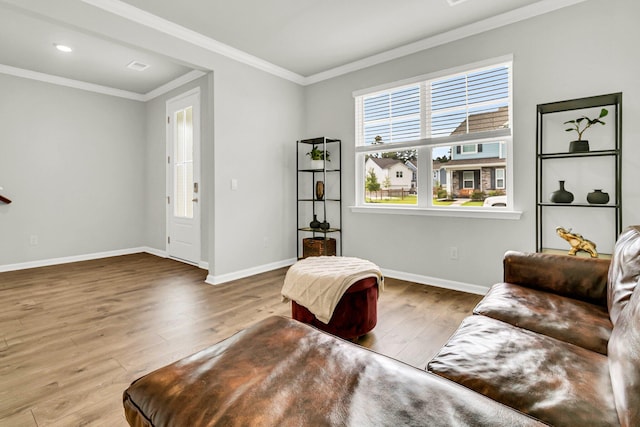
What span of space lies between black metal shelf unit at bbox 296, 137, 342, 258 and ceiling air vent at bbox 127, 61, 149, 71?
218 cm

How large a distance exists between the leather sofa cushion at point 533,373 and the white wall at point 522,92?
2022mm

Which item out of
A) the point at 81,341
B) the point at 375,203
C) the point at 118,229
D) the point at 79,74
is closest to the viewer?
the point at 81,341

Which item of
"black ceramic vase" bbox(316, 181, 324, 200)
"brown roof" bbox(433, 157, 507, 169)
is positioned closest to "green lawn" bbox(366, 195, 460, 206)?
"brown roof" bbox(433, 157, 507, 169)

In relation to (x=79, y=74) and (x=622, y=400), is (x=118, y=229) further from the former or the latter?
(x=622, y=400)

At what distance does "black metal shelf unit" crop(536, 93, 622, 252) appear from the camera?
249 centimetres

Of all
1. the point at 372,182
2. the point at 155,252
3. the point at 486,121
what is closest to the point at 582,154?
the point at 486,121

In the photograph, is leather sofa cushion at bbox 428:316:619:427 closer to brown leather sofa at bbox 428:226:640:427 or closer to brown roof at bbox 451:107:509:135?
brown leather sofa at bbox 428:226:640:427

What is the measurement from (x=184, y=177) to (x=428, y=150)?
3438mm

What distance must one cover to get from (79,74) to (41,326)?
3618mm

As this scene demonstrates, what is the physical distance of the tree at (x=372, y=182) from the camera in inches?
163

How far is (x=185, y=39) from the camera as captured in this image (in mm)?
3355

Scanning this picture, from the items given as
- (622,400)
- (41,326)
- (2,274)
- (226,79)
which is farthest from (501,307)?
(2,274)

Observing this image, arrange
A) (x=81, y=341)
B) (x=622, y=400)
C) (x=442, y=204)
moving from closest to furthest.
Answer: (x=622, y=400) < (x=81, y=341) < (x=442, y=204)

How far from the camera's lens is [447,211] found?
3.45 meters
